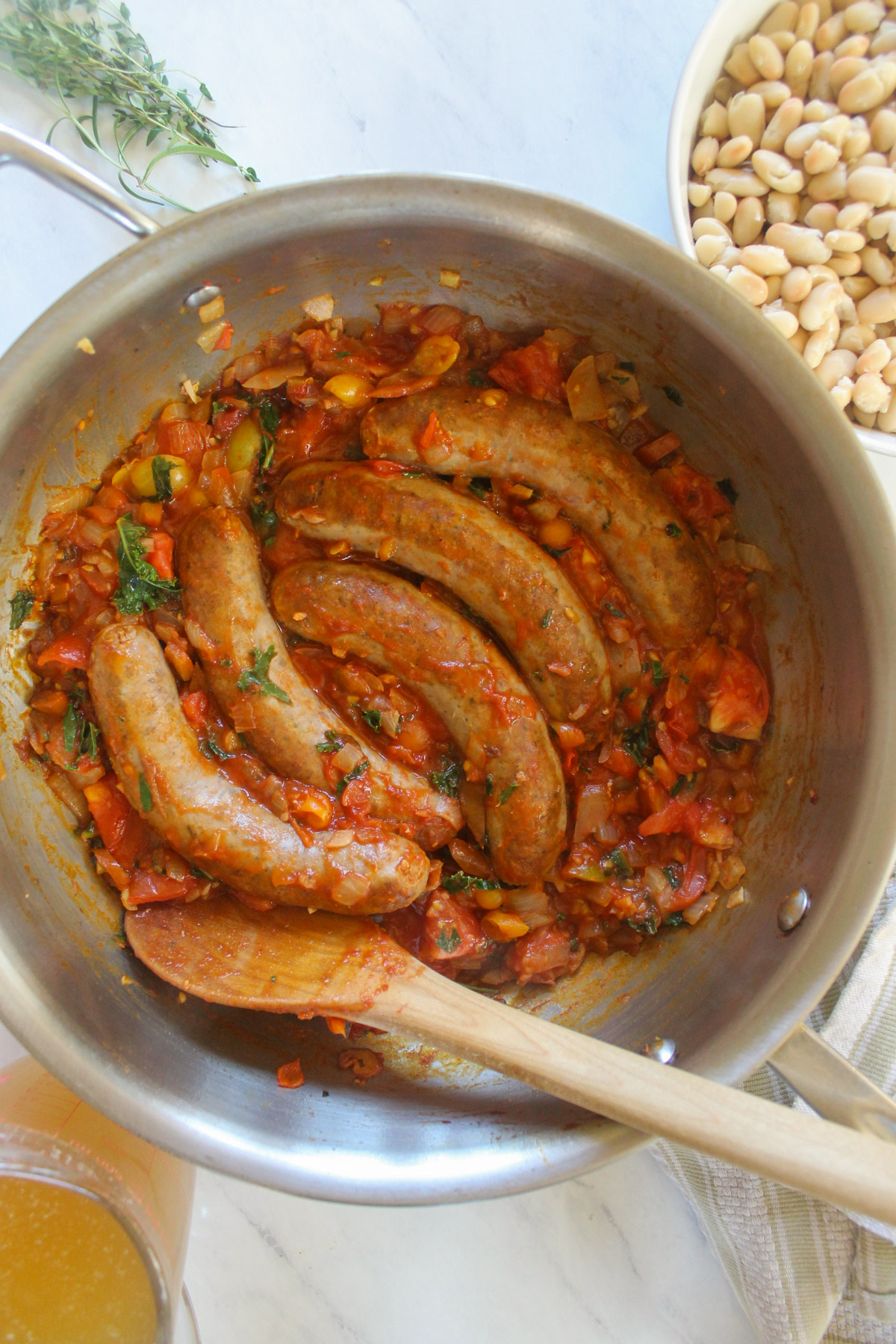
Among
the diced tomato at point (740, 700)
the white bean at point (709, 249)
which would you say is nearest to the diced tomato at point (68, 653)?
the diced tomato at point (740, 700)

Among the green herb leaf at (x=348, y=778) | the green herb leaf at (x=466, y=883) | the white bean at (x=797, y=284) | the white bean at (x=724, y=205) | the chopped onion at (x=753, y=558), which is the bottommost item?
the green herb leaf at (x=466, y=883)

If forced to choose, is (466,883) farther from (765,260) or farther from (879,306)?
(879,306)

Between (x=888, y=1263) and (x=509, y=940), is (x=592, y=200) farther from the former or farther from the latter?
(x=888, y=1263)

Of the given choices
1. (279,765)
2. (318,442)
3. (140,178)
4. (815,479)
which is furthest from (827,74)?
(279,765)

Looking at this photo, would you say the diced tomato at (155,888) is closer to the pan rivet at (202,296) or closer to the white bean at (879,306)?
the pan rivet at (202,296)

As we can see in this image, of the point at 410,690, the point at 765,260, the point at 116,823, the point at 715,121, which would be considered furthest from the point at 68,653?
the point at 715,121

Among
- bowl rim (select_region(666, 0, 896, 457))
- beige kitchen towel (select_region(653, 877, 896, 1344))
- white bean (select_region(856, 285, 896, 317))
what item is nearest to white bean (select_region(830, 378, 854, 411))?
bowl rim (select_region(666, 0, 896, 457))

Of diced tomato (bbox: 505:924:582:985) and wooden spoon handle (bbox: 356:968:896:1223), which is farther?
diced tomato (bbox: 505:924:582:985)

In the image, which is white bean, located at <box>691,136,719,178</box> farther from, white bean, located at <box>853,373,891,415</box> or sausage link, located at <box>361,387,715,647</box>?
sausage link, located at <box>361,387,715,647</box>
